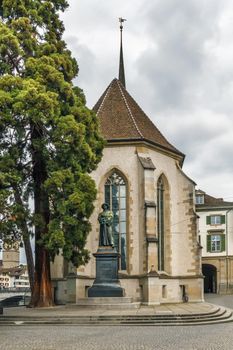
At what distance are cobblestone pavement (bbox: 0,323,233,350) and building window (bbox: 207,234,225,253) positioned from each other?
34952 mm

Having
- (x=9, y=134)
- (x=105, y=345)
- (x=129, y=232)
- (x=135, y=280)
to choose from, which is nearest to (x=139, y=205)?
(x=129, y=232)

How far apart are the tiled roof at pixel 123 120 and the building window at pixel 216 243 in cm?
2020

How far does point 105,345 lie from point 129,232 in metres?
17.9

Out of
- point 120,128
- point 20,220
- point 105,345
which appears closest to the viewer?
point 105,345

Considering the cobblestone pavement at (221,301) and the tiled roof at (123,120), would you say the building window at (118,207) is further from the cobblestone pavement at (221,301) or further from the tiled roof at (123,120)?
the cobblestone pavement at (221,301)

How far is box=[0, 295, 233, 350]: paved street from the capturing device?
519 inches

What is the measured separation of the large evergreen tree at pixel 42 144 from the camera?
77.1ft

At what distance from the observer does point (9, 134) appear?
961 inches

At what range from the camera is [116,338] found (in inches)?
591

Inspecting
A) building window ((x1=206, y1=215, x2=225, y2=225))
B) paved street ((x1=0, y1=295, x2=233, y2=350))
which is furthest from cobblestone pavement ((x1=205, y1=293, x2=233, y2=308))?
building window ((x1=206, y1=215, x2=225, y2=225))

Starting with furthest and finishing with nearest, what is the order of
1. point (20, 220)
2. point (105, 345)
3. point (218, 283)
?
point (218, 283), point (20, 220), point (105, 345)

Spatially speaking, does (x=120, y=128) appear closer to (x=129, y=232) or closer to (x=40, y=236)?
(x=129, y=232)

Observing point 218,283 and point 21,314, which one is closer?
point 21,314

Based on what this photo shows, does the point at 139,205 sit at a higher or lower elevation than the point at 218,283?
higher
